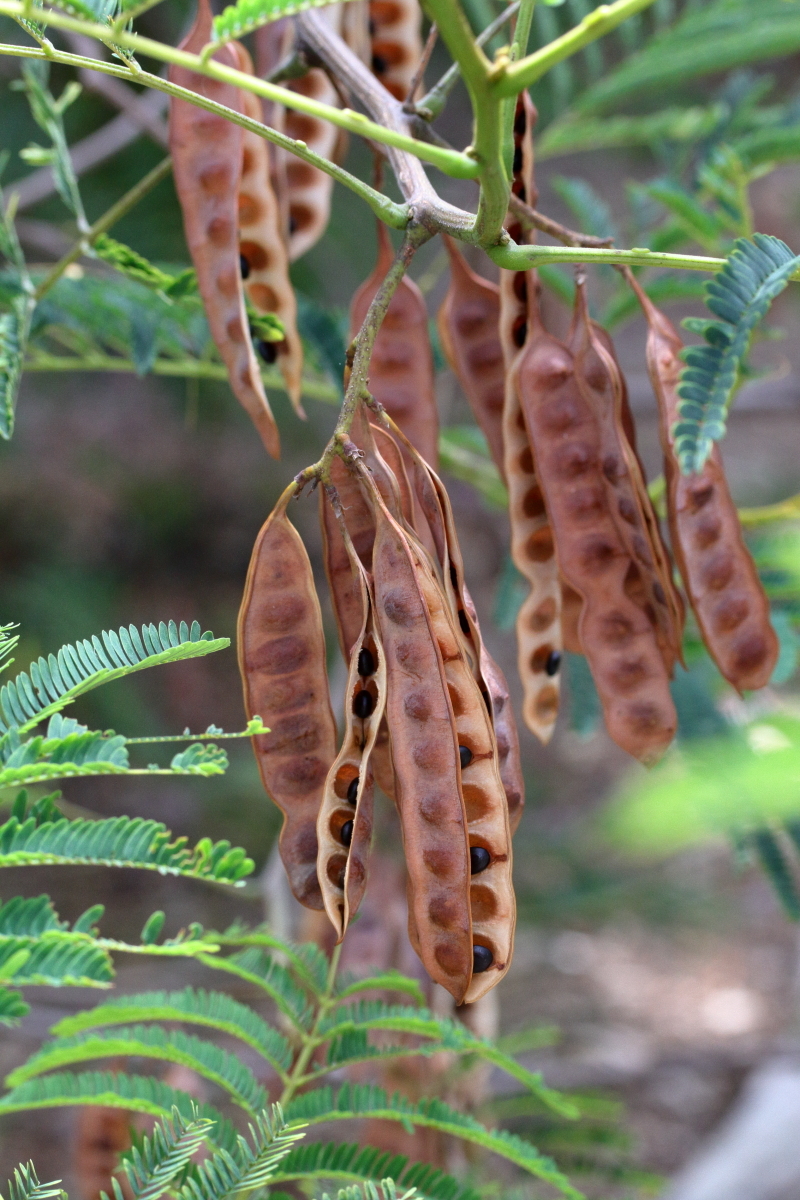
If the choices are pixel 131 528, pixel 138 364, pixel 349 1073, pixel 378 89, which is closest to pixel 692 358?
pixel 378 89

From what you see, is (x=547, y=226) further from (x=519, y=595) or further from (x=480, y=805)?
(x=519, y=595)

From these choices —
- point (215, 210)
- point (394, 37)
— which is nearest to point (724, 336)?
point (215, 210)

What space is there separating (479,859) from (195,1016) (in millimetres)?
381

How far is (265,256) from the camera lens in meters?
1.10

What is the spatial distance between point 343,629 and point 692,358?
371 mm

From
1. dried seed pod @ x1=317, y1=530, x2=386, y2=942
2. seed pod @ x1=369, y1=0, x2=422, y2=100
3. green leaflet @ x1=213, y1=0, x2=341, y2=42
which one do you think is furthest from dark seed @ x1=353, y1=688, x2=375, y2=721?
seed pod @ x1=369, y1=0, x2=422, y2=100

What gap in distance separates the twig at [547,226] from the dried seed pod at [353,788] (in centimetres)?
34

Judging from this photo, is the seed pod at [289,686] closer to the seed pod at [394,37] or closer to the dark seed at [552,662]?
the dark seed at [552,662]

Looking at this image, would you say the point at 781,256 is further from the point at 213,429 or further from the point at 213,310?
the point at 213,429

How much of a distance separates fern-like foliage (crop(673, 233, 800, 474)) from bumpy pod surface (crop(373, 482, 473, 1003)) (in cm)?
24

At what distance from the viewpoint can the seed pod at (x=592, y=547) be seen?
3.02 feet

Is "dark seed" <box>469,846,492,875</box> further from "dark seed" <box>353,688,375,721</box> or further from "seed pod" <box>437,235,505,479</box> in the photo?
"seed pod" <box>437,235,505,479</box>

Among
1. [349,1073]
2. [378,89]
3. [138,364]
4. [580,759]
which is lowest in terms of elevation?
[349,1073]

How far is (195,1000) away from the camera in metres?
1.01
